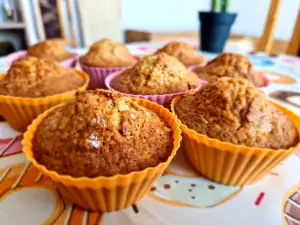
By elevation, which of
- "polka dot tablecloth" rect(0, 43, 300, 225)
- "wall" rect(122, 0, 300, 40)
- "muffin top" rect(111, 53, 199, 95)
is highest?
"muffin top" rect(111, 53, 199, 95)

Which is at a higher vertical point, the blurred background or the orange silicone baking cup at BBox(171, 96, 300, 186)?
the orange silicone baking cup at BBox(171, 96, 300, 186)

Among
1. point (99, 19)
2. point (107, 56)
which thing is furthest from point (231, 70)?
point (99, 19)

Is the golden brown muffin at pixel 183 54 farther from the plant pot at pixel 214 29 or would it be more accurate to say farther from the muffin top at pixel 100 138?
the muffin top at pixel 100 138

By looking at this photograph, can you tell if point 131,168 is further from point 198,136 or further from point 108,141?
point 198,136

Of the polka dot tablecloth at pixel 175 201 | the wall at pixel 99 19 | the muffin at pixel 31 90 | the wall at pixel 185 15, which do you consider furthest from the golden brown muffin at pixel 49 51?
the wall at pixel 185 15

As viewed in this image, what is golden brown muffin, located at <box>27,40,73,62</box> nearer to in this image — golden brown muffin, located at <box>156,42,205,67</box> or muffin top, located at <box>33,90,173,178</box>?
golden brown muffin, located at <box>156,42,205,67</box>

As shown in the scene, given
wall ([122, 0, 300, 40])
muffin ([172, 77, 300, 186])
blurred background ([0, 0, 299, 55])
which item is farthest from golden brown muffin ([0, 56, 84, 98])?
wall ([122, 0, 300, 40])

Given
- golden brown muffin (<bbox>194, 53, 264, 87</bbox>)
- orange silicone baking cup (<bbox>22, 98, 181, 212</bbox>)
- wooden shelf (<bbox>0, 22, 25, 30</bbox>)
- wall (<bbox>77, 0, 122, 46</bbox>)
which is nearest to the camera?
orange silicone baking cup (<bbox>22, 98, 181, 212</bbox>)
